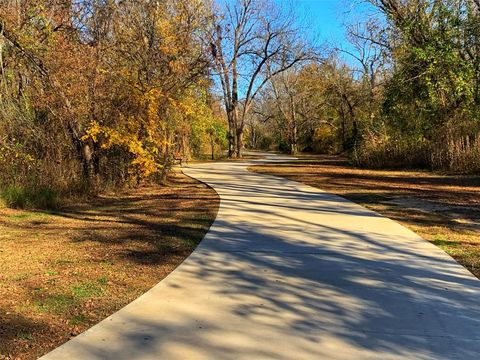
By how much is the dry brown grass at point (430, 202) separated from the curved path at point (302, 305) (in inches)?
18.2

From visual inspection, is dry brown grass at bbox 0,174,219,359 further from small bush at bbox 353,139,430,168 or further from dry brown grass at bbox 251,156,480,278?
small bush at bbox 353,139,430,168

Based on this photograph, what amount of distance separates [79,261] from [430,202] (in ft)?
28.2

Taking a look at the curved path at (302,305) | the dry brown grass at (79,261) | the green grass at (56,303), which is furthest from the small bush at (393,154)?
the green grass at (56,303)

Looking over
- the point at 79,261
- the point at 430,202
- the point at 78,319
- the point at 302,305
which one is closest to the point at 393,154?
the point at 430,202

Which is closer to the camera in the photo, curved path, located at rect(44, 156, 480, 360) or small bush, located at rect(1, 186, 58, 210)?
curved path, located at rect(44, 156, 480, 360)

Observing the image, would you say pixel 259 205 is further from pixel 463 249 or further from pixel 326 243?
pixel 463 249

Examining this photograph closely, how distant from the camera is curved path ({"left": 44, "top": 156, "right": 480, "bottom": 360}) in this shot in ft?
11.6

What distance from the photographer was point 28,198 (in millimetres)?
10930

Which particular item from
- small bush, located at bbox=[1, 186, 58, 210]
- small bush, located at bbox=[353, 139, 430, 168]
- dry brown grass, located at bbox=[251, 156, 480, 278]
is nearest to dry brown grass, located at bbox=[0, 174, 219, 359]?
small bush, located at bbox=[1, 186, 58, 210]

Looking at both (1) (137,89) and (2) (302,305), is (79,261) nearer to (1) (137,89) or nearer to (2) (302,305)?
(2) (302,305)

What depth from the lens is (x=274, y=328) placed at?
393 centimetres

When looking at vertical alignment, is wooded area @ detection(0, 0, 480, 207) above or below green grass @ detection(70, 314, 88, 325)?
above

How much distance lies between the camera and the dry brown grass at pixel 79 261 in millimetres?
3990

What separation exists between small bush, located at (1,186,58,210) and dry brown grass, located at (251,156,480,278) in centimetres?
738
